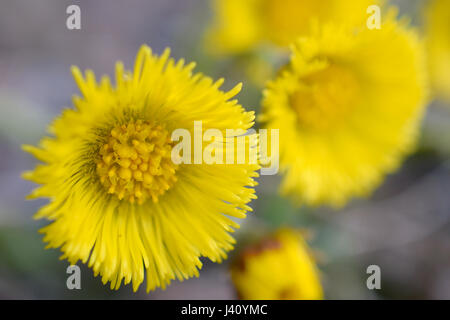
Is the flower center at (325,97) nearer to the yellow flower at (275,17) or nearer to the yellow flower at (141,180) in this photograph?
the yellow flower at (275,17)

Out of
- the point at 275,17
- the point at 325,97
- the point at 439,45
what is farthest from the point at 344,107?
the point at 439,45

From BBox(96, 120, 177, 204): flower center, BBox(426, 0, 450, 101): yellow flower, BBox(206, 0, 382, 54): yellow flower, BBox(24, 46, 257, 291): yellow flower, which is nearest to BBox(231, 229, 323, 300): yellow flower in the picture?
BBox(24, 46, 257, 291): yellow flower

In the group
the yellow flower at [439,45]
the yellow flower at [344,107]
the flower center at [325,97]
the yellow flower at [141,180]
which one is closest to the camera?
the yellow flower at [141,180]

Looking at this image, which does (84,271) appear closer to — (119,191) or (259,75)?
(119,191)

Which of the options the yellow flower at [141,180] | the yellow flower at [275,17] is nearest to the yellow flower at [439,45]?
the yellow flower at [275,17]

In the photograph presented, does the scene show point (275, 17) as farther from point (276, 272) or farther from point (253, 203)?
point (276, 272)

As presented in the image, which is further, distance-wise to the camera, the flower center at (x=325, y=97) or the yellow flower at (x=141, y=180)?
the flower center at (x=325, y=97)
